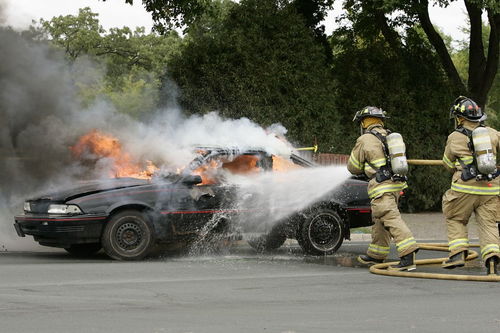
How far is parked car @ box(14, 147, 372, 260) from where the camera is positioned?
34.4 feet

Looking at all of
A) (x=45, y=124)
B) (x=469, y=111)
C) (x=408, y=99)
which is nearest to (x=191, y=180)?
(x=469, y=111)

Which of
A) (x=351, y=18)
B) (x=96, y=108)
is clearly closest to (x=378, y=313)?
(x=96, y=108)

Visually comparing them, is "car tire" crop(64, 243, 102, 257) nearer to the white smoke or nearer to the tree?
the white smoke

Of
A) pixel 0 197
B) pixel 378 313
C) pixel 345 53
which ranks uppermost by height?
pixel 345 53

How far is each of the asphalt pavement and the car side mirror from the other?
103 cm

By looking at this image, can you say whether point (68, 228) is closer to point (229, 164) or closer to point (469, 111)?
point (229, 164)

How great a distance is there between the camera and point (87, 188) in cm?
1084

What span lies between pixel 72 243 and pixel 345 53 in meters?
10.9

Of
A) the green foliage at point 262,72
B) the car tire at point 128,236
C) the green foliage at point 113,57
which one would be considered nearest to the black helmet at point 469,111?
the car tire at point 128,236

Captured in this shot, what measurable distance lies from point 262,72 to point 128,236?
24.6 feet

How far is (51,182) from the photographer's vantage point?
14.1 meters

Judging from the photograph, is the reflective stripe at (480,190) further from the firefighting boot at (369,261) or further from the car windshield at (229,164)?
the car windshield at (229,164)

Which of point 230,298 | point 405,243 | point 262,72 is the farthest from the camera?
point 262,72

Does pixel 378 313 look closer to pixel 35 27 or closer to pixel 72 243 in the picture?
pixel 72 243
